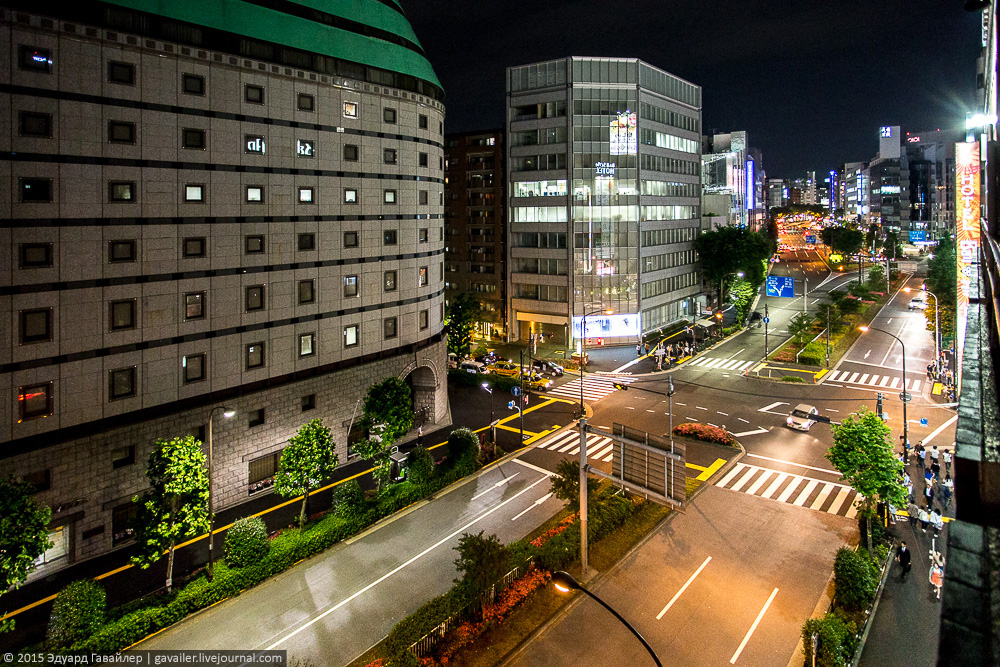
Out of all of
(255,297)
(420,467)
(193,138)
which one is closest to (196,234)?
(255,297)

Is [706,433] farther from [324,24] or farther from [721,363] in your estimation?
[324,24]

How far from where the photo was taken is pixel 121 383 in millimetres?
31312

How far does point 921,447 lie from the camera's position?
40.2 m

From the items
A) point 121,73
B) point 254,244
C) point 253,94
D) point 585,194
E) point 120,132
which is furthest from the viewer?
point 585,194

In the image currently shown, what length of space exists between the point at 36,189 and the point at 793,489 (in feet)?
148

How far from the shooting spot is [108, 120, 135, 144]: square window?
30406mm

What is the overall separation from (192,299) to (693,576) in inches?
1206

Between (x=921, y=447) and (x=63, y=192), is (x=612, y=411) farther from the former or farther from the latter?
(x=63, y=192)

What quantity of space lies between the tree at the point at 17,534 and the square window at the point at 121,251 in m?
12.1

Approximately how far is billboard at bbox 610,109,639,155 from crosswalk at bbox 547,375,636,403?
1252 inches

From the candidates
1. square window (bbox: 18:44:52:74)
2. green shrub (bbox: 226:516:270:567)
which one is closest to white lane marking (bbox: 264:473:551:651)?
green shrub (bbox: 226:516:270:567)

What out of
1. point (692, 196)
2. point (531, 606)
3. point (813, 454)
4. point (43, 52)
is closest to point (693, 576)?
point (531, 606)

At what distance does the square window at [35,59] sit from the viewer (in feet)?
89.2

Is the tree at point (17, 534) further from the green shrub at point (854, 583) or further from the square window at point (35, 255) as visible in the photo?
the green shrub at point (854, 583)
